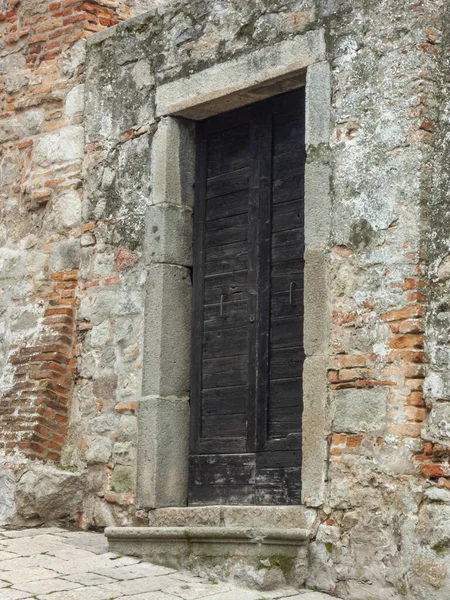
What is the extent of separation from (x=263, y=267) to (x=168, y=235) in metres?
0.68

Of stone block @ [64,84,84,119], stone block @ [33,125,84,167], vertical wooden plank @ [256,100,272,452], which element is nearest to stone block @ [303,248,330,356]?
vertical wooden plank @ [256,100,272,452]

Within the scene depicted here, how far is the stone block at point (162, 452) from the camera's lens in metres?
6.59

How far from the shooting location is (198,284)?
6.86m

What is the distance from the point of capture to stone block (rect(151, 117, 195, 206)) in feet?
22.7

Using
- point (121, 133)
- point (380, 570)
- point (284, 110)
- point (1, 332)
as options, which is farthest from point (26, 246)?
point (380, 570)

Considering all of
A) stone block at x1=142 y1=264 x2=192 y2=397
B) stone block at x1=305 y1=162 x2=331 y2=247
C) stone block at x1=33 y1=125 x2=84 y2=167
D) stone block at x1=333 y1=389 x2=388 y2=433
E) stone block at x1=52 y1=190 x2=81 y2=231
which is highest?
stone block at x1=33 y1=125 x2=84 y2=167

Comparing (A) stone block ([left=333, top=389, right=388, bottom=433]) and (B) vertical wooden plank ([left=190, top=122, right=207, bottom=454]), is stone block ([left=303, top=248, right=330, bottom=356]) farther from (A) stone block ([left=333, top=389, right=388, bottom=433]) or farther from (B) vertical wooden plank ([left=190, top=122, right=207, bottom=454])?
A: (B) vertical wooden plank ([left=190, top=122, right=207, bottom=454])

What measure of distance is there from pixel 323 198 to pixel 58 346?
2218 millimetres

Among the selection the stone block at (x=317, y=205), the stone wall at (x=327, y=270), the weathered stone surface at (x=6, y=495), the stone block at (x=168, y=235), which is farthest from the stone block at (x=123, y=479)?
the stone block at (x=317, y=205)

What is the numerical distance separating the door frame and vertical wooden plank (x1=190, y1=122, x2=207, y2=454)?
39 mm

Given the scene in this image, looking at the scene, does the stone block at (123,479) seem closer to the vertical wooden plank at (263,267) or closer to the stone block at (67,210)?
the vertical wooden plank at (263,267)

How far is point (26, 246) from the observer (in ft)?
25.3

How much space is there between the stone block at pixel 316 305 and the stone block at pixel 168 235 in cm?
116

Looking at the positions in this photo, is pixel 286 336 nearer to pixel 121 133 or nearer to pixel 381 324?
pixel 381 324
